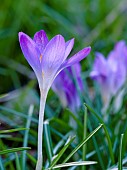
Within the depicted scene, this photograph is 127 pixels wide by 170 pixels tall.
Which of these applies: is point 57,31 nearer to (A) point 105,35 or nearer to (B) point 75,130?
(A) point 105,35

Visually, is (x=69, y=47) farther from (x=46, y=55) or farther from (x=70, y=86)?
(x=70, y=86)

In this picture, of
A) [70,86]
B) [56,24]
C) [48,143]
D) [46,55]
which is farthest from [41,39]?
[56,24]

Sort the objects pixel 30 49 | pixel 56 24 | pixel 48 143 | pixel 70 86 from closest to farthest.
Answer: pixel 30 49 < pixel 48 143 < pixel 70 86 < pixel 56 24

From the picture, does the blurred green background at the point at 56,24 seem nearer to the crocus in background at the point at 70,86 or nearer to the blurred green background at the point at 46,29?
the blurred green background at the point at 46,29

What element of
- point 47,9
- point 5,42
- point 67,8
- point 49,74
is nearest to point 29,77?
point 5,42

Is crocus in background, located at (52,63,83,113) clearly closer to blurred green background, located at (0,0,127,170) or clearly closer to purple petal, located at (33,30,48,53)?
blurred green background, located at (0,0,127,170)
